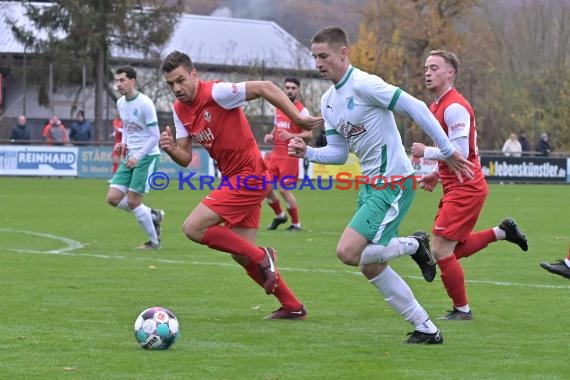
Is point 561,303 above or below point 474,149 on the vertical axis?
below

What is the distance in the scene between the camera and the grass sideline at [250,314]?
22.1 feet

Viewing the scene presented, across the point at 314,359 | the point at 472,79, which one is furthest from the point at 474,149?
the point at 472,79

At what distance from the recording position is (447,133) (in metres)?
8.76

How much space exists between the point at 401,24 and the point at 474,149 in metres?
42.4

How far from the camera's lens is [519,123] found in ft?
152

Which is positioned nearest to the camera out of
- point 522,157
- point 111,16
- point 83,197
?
point 83,197

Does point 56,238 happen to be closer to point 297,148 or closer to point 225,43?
point 297,148

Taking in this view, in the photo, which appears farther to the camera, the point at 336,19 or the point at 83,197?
the point at 336,19

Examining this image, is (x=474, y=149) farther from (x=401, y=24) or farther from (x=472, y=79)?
(x=401, y=24)

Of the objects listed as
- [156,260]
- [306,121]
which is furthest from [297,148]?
[156,260]

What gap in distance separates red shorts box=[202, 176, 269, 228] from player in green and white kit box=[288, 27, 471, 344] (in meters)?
1.21

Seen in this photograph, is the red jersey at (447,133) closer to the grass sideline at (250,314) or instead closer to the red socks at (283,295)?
the grass sideline at (250,314)

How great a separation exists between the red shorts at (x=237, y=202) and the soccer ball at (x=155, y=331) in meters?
1.64

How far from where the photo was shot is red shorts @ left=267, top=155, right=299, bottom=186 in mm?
17859
